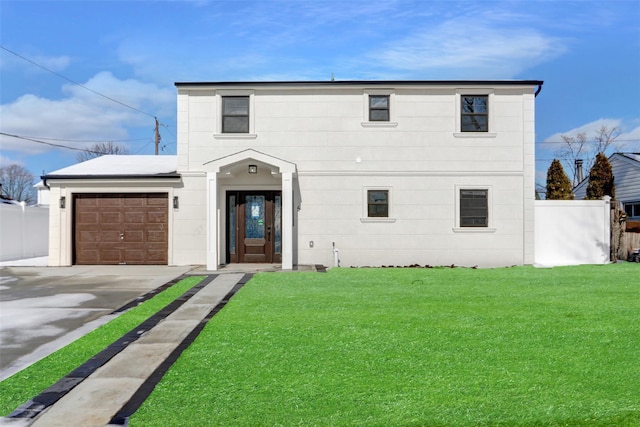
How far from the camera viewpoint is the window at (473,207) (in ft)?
48.6

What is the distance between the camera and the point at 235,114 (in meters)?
14.7

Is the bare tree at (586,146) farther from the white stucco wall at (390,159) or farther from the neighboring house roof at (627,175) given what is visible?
the white stucco wall at (390,159)

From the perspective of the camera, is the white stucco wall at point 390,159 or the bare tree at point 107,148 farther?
the bare tree at point 107,148

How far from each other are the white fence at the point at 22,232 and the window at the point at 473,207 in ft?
55.3

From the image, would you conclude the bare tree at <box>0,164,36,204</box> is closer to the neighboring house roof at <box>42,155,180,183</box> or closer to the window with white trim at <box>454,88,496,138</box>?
the neighboring house roof at <box>42,155,180,183</box>

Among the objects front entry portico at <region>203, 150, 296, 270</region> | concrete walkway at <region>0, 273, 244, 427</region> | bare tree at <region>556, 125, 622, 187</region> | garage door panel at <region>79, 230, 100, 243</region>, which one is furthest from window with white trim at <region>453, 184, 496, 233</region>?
bare tree at <region>556, 125, 622, 187</region>

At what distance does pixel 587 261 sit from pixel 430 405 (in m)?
14.2

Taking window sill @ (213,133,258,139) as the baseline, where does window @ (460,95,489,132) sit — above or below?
above

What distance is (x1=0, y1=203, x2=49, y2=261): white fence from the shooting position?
18.0 meters

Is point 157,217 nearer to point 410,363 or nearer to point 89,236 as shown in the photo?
point 89,236

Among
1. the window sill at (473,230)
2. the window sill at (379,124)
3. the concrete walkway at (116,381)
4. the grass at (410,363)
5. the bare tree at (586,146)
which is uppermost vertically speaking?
the bare tree at (586,146)

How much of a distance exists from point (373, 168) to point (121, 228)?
8.29 meters

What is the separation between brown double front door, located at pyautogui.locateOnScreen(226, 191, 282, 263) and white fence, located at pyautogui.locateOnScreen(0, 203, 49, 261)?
378 inches

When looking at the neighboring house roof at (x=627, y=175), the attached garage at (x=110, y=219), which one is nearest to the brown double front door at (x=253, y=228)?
the attached garage at (x=110, y=219)
